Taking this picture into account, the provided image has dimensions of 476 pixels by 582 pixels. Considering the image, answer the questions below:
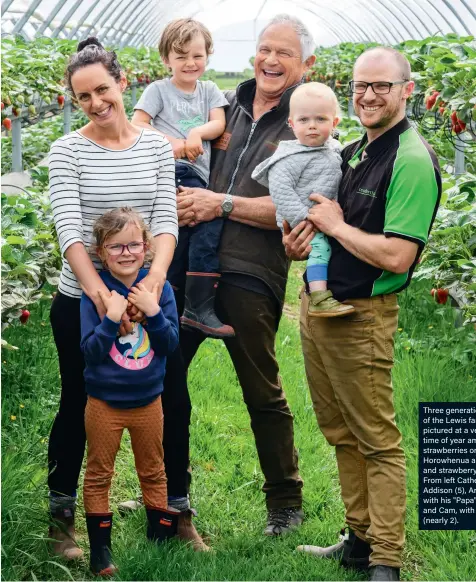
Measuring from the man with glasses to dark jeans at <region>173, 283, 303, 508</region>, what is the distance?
283 mm

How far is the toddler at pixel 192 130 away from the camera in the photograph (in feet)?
10.6

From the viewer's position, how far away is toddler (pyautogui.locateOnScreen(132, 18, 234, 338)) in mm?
3230

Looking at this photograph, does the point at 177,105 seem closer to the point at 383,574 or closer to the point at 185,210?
the point at 185,210

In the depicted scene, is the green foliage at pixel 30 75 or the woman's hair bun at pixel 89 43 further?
the green foliage at pixel 30 75

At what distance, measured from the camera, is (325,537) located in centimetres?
334

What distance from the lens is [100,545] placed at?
2.97 metres

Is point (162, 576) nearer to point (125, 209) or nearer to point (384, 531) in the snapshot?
point (384, 531)

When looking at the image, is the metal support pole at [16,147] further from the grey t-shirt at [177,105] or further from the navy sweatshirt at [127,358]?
the navy sweatshirt at [127,358]

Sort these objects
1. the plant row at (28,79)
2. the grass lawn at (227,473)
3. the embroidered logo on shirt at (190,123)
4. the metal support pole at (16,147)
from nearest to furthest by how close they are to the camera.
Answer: the grass lawn at (227,473)
the embroidered logo on shirt at (190,123)
the plant row at (28,79)
the metal support pole at (16,147)

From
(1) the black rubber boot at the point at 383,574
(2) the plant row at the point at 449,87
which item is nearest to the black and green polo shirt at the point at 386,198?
(1) the black rubber boot at the point at 383,574

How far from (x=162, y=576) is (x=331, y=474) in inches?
49.5

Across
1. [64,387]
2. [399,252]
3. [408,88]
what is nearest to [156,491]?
[64,387]

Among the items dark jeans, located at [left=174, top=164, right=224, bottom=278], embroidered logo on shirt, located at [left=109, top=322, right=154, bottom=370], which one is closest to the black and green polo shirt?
dark jeans, located at [left=174, top=164, right=224, bottom=278]

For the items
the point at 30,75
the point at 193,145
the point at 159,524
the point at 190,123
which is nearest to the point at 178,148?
the point at 193,145
